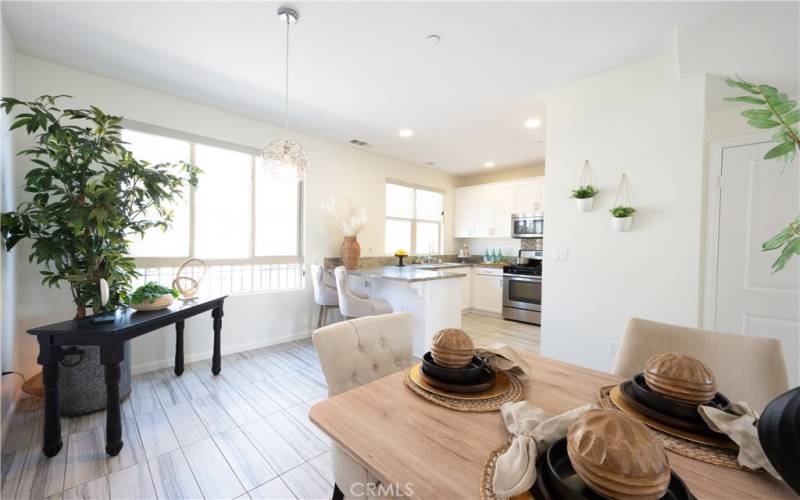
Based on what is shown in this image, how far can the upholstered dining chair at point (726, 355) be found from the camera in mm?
1084

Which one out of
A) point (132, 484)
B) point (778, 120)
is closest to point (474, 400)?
point (778, 120)

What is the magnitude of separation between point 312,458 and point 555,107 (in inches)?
129

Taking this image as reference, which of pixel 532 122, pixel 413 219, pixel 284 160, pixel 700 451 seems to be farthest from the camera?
pixel 413 219

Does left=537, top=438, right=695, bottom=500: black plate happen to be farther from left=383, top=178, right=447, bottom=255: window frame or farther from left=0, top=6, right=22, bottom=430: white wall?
left=383, top=178, right=447, bottom=255: window frame

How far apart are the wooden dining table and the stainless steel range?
383 cm

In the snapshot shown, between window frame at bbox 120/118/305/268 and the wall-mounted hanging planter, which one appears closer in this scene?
the wall-mounted hanging planter

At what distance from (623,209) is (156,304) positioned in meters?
3.50

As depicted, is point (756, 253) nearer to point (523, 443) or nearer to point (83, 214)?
point (523, 443)

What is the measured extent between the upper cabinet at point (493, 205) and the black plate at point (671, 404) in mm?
4494

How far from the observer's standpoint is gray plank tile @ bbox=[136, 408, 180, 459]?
1.82 metres

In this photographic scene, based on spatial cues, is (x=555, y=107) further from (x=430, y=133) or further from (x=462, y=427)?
(x=462, y=427)

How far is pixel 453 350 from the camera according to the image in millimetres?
990

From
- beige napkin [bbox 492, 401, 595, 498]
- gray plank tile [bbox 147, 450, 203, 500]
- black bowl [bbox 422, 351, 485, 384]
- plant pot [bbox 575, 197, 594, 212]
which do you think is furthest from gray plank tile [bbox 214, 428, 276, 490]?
plant pot [bbox 575, 197, 594, 212]

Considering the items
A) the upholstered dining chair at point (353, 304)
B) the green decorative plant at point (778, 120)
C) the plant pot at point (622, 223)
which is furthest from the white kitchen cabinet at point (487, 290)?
the green decorative plant at point (778, 120)
